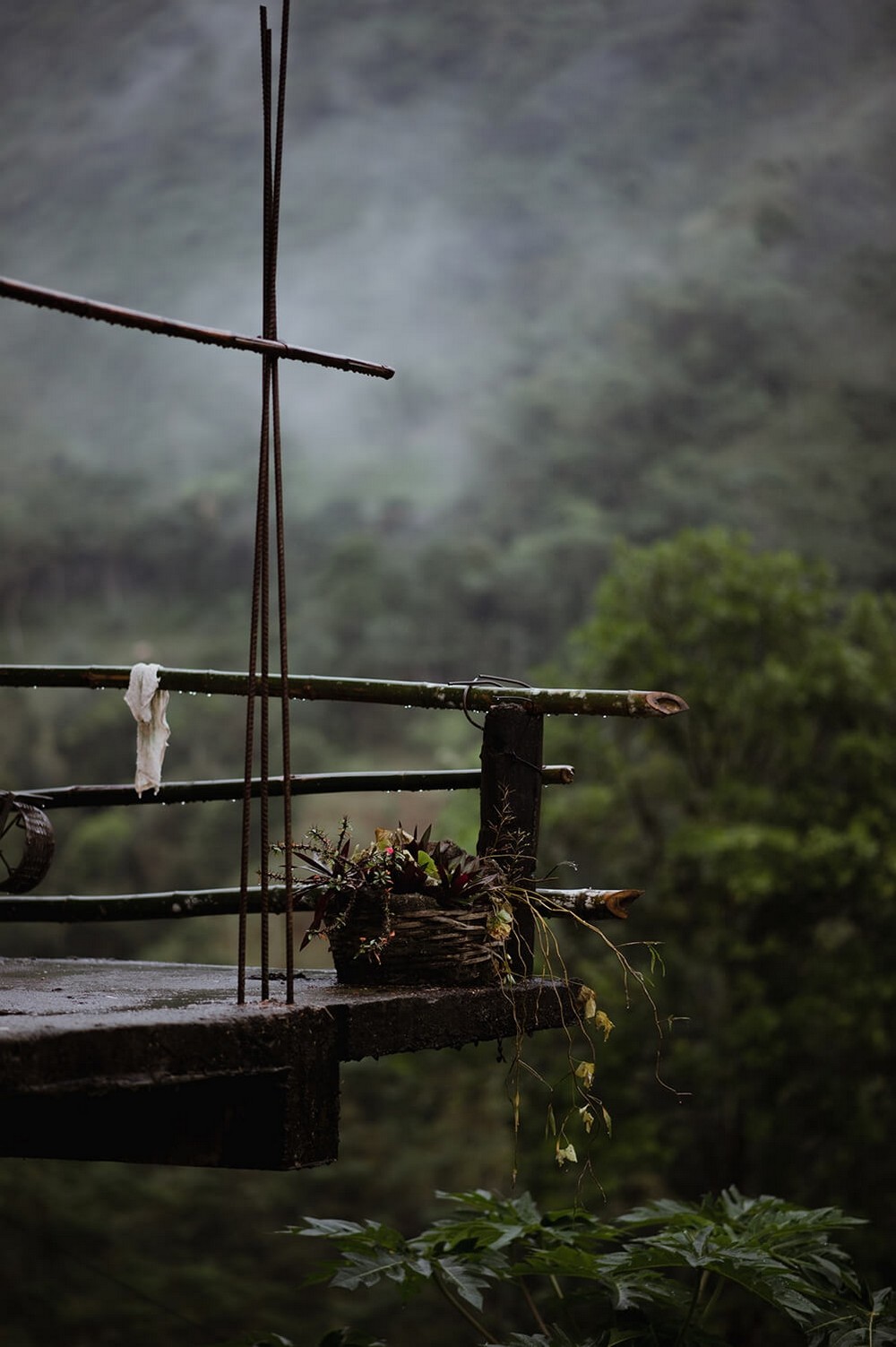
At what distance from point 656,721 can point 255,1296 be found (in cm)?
756

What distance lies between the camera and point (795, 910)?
9484 millimetres

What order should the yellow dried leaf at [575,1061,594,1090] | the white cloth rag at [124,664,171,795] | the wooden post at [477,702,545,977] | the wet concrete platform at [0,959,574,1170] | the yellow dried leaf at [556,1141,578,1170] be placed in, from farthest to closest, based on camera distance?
the white cloth rag at [124,664,171,795]
the wooden post at [477,702,545,977]
the yellow dried leaf at [575,1061,594,1090]
the yellow dried leaf at [556,1141,578,1170]
the wet concrete platform at [0,959,574,1170]

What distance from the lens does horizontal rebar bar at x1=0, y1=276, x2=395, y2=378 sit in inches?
76.2

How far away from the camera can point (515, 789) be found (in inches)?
113

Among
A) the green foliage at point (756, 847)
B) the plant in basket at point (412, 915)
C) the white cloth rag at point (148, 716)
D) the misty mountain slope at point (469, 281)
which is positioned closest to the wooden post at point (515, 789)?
the plant in basket at point (412, 915)

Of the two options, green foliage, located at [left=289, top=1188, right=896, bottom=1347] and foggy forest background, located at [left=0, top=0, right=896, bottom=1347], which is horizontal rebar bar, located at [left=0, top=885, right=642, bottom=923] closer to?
green foliage, located at [left=289, top=1188, right=896, bottom=1347]

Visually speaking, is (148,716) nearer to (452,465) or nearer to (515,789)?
(515,789)

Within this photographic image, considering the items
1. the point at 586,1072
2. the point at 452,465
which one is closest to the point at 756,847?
the point at 586,1072

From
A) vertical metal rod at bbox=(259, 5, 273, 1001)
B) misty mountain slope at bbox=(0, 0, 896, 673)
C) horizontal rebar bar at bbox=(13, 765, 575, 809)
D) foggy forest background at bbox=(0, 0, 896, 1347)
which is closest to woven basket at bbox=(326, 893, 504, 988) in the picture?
vertical metal rod at bbox=(259, 5, 273, 1001)

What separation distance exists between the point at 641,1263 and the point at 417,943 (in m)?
0.80

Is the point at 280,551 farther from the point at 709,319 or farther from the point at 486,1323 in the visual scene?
the point at 709,319

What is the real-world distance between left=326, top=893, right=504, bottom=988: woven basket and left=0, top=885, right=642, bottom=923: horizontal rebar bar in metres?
0.14

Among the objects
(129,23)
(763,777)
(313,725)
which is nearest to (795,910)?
(763,777)

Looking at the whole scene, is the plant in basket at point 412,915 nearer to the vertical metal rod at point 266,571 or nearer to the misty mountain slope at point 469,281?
the vertical metal rod at point 266,571
